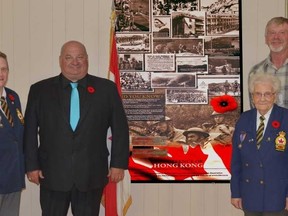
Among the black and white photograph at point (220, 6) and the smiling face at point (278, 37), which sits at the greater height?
the black and white photograph at point (220, 6)

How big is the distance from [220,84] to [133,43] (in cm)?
82

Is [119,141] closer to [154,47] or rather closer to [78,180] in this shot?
[78,180]

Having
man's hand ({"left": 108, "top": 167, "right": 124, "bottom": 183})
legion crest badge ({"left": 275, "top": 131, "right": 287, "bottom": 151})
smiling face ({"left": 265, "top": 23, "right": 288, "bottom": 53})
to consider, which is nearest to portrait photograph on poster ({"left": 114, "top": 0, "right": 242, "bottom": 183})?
smiling face ({"left": 265, "top": 23, "right": 288, "bottom": 53})

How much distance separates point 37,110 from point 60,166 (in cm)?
41

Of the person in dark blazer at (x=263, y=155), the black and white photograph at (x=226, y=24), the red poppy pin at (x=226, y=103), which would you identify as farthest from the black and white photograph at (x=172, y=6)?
the person in dark blazer at (x=263, y=155)

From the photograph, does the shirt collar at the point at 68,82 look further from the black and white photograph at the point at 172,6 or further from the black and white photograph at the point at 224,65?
the black and white photograph at the point at 224,65

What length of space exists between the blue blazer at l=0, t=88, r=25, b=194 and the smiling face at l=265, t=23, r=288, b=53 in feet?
6.13

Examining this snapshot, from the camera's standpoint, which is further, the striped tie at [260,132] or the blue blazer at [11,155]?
the blue blazer at [11,155]

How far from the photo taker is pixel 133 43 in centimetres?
404

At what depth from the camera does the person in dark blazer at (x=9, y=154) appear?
9.48ft

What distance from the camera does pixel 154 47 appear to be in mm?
4039

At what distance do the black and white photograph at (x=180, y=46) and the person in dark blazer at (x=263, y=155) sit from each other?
126cm

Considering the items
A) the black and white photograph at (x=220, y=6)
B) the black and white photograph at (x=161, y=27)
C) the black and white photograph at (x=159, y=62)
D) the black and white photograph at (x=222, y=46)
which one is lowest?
the black and white photograph at (x=159, y=62)

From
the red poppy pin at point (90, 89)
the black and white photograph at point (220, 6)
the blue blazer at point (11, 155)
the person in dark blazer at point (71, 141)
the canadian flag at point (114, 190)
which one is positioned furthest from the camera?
the black and white photograph at point (220, 6)
